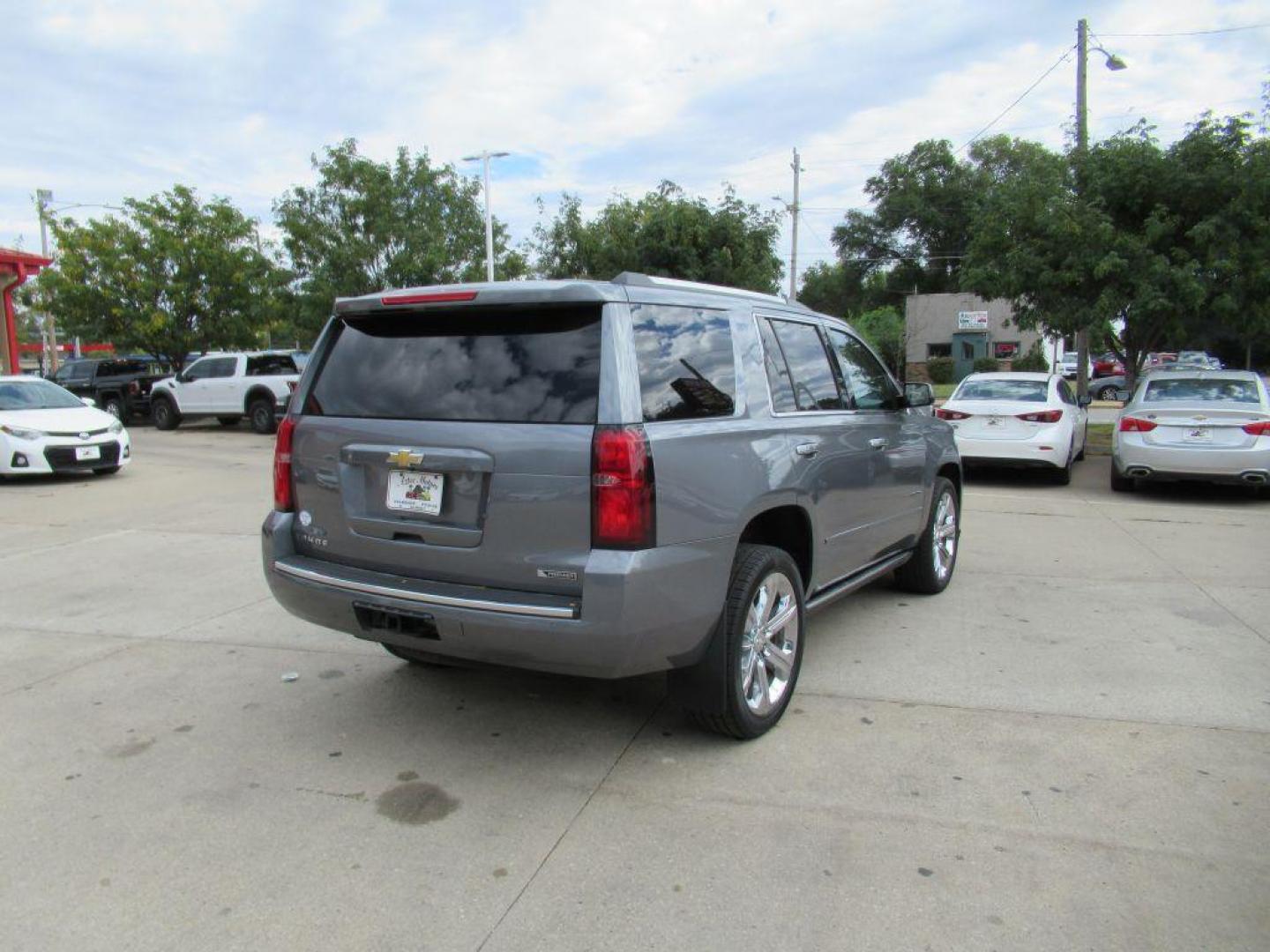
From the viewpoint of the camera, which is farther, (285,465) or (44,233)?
(44,233)

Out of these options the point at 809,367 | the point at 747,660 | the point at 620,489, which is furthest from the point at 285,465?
the point at 809,367

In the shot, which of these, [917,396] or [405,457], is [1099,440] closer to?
[917,396]

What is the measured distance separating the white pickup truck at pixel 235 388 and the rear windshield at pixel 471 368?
53.7 ft

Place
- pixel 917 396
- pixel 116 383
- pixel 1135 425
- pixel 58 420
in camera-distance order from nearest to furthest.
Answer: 1. pixel 917 396
2. pixel 1135 425
3. pixel 58 420
4. pixel 116 383

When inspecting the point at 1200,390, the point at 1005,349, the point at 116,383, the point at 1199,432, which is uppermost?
the point at 1005,349

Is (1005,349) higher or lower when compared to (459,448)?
higher

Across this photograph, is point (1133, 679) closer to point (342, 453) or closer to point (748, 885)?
point (748, 885)

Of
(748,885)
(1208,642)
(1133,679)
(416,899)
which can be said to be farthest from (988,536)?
(416,899)

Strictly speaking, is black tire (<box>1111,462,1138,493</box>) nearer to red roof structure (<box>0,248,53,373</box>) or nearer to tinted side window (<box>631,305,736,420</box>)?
tinted side window (<box>631,305,736,420</box>)

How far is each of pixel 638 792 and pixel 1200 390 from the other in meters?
10.2

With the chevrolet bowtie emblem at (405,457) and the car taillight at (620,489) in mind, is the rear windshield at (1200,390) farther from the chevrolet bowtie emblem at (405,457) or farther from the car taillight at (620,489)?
the chevrolet bowtie emblem at (405,457)

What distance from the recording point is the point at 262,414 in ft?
64.7

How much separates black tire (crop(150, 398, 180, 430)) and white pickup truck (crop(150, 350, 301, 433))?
0.07 ft

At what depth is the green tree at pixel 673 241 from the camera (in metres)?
23.0
